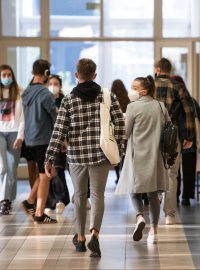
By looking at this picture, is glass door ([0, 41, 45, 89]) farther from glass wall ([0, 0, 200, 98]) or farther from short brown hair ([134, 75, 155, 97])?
short brown hair ([134, 75, 155, 97])

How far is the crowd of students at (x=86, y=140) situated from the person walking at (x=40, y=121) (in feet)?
0.03

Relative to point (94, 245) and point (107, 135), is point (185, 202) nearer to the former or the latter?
point (94, 245)

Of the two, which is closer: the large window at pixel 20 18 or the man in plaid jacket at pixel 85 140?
the man in plaid jacket at pixel 85 140

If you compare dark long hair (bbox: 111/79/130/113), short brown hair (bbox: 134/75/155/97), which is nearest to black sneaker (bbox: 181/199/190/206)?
dark long hair (bbox: 111/79/130/113)

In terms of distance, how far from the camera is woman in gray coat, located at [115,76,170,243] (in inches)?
301

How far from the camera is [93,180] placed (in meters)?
6.91

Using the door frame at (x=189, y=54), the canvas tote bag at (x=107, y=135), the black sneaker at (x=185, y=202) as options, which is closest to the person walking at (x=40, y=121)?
the canvas tote bag at (x=107, y=135)

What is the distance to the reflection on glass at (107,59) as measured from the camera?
14.8 metres

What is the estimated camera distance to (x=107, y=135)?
6.88 metres

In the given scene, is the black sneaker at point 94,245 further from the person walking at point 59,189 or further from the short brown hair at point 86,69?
the person walking at point 59,189

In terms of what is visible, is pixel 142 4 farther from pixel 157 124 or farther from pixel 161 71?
pixel 157 124

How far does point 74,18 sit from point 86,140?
804cm

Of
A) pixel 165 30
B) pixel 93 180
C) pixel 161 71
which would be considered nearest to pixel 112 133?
pixel 93 180

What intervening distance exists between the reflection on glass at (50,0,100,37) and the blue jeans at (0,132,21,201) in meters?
5.28
